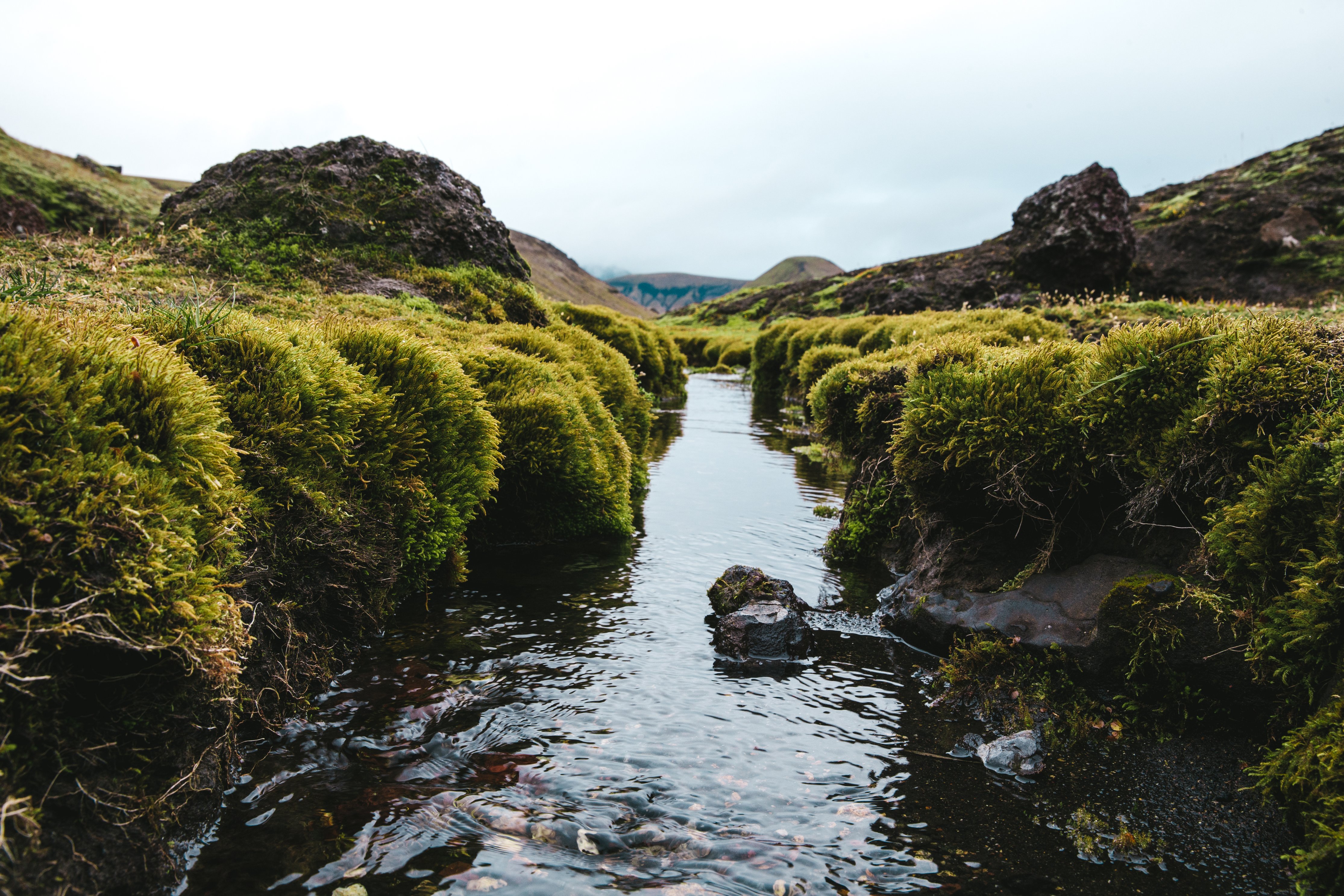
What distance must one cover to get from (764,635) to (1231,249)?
40529 mm

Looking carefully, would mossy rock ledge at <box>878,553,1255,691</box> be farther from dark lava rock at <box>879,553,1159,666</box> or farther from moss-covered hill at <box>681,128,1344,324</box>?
moss-covered hill at <box>681,128,1344,324</box>

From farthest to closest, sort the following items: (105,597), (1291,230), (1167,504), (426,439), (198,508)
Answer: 1. (1291,230)
2. (426,439)
3. (1167,504)
4. (198,508)
5. (105,597)

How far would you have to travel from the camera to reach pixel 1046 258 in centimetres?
3156

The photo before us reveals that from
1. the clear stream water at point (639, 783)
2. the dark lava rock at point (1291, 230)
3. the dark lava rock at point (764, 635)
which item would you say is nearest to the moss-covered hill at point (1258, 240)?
→ the dark lava rock at point (1291, 230)

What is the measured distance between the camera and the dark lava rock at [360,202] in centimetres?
1638

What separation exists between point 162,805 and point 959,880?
385 centimetres

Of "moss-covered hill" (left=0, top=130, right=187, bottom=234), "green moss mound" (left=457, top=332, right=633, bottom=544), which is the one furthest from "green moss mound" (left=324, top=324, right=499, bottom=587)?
"moss-covered hill" (left=0, top=130, right=187, bottom=234)

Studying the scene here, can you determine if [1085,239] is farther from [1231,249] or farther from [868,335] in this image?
[868,335]

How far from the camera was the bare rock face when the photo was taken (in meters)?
30.4

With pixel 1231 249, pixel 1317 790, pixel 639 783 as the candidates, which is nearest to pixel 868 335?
pixel 639 783

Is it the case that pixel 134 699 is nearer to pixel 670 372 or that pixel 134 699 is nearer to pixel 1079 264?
pixel 670 372

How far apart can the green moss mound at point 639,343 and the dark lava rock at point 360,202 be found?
10.9 ft

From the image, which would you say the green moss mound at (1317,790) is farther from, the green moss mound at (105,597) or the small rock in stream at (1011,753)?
the green moss mound at (105,597)

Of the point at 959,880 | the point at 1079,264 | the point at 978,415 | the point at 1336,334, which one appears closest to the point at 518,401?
the point at 978,415
